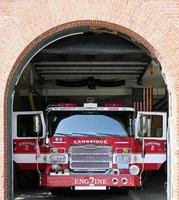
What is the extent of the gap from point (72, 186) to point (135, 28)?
4883mm

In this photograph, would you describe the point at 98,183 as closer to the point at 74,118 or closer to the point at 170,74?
the point at 74,118

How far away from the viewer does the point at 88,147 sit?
46.3ft

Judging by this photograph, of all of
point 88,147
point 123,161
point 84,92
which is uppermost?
point 84,92

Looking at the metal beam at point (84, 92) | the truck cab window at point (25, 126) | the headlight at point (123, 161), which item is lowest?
the headlight at point (123, 161)

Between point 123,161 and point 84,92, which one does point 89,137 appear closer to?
point 123,161

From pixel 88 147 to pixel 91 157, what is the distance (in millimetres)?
292

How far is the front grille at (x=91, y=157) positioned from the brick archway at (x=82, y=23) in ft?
10.8

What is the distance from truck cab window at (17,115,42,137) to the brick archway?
3874 mm

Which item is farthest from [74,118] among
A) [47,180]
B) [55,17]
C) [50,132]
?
[55,17]

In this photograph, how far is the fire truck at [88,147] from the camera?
45.2 ft

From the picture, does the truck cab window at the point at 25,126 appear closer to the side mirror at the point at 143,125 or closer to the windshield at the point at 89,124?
the windshield at the point at 89,124

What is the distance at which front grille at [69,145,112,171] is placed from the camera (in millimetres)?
14094

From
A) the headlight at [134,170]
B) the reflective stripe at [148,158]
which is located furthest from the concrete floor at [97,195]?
the headlight at [134,170]

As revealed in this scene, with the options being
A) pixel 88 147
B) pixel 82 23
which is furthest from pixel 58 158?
pixel 82 23
